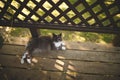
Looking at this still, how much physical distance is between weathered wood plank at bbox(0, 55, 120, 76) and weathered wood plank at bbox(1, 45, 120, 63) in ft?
0.33

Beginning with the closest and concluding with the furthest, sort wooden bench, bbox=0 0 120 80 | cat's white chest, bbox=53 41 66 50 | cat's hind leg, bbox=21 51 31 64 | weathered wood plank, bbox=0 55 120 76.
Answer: wooden bench, bbox=0 0 120 80, weathered wood plank, bbox=0 55 120 76, cat's hind leg, bbox=21 51 31 64, cat's white chest, bbox=53 41 66 50

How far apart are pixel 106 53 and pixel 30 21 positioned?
5.28ft

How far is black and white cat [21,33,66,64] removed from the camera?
12.2 feet

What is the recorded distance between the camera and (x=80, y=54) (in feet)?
12.6

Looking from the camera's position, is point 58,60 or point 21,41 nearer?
point 58,60

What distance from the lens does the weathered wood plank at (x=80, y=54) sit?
3.75 m

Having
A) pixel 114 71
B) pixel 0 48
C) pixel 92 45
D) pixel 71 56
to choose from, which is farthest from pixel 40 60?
pixel 114 71

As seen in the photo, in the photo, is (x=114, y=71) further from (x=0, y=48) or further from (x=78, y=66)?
(x=0, y=48)

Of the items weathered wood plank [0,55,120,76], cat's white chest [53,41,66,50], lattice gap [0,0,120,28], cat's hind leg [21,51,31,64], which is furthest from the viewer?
cat's white chest [53,41,66,50]

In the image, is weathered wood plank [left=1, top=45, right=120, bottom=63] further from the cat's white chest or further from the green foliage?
the green foliage

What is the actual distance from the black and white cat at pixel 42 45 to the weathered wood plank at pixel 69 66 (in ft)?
0.54

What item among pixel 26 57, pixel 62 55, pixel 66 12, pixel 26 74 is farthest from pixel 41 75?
pixel 66 12

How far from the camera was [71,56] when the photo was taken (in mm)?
3809

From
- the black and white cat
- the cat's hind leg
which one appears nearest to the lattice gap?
the black and white cat
